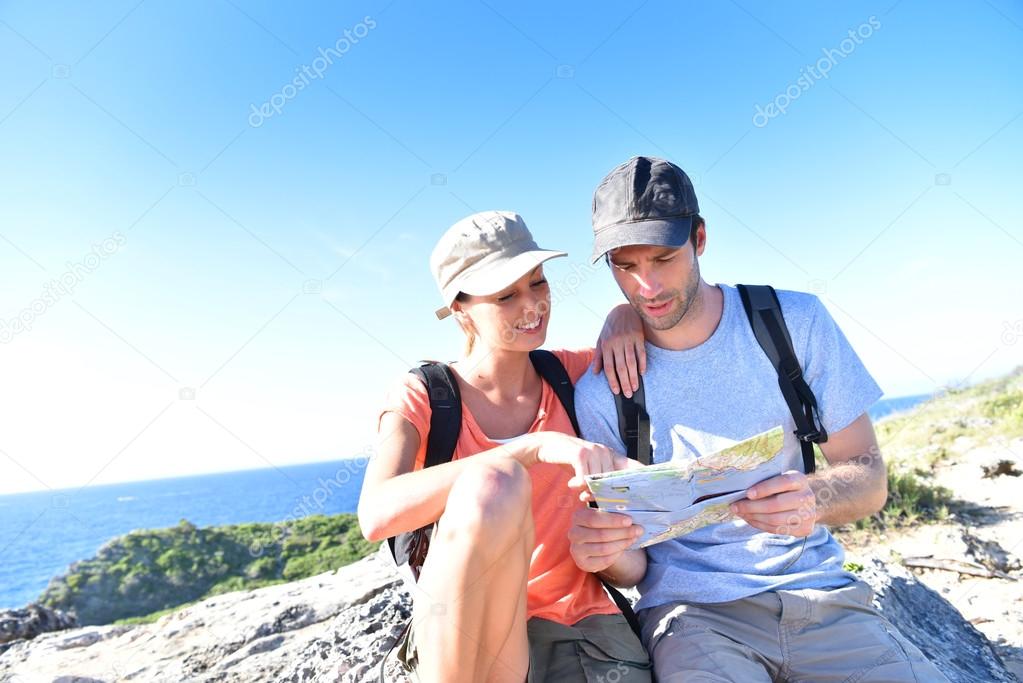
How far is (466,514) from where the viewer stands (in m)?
1.97

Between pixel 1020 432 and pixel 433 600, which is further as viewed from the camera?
pixel 1020 432

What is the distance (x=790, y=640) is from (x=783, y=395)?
96 cm

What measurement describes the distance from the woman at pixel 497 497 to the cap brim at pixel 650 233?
0.27 meters

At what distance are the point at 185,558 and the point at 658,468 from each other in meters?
14.1

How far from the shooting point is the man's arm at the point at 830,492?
2.32m

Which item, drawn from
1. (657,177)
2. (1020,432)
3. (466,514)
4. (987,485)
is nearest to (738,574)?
(466,514)

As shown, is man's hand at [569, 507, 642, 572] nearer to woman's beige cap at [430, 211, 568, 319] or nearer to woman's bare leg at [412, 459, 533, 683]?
woman's bare leg at [412, 459, 533, 683]

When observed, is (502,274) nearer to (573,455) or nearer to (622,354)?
(622,354)

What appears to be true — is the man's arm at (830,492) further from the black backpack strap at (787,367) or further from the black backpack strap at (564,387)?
the black backpack strap at (564,387)

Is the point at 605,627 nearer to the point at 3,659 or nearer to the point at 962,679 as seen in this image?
the point at 962,679

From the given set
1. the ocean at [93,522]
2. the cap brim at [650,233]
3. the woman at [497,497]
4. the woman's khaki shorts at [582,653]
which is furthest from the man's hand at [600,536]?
the ocean at [93,522]

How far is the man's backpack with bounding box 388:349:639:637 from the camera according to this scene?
8.52ft

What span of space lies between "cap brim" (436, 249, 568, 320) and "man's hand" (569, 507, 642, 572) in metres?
0.97

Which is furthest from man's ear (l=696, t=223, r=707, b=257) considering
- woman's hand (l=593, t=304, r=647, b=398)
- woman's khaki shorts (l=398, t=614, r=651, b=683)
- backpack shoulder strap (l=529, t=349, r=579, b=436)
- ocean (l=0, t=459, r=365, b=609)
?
ocean (l=0, t=459, r=365, b=609)
